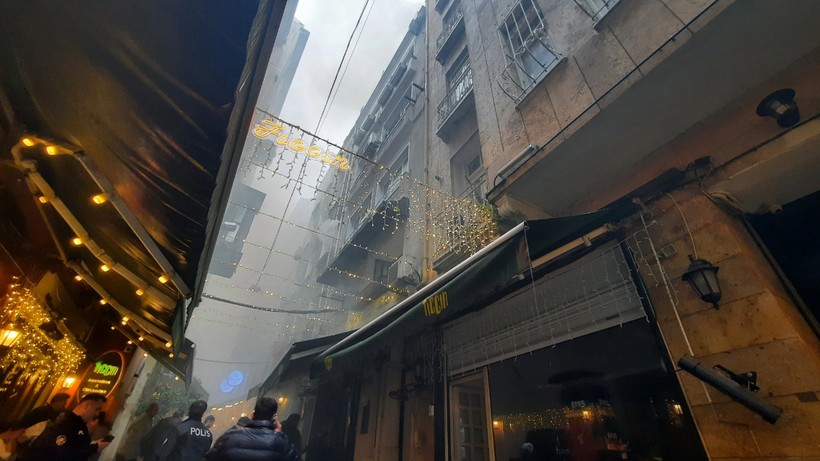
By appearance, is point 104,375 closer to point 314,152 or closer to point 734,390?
point 314,152

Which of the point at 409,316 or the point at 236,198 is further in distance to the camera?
the point at 236,198

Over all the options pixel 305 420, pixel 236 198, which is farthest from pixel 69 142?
pixel 236 198

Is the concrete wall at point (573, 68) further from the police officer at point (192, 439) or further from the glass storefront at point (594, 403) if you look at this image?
the police officer at point (192, 439)

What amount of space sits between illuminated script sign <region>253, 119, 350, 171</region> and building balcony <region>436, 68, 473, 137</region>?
4701 mm

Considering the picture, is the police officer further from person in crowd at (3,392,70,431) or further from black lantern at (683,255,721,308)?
black lantern at (683,255,721,308)

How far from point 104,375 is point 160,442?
11.2ft

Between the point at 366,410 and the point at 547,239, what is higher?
the point at 547,239

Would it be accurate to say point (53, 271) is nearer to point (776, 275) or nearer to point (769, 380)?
point (769, 380)

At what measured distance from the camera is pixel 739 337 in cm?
271

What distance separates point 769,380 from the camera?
2.46 m

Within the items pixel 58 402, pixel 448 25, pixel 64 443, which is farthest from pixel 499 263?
pixel 448 25

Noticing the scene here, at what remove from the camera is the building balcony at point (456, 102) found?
9.38 m

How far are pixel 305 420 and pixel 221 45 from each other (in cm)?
1199

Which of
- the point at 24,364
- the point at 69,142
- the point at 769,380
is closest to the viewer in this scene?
the point at 69,142
